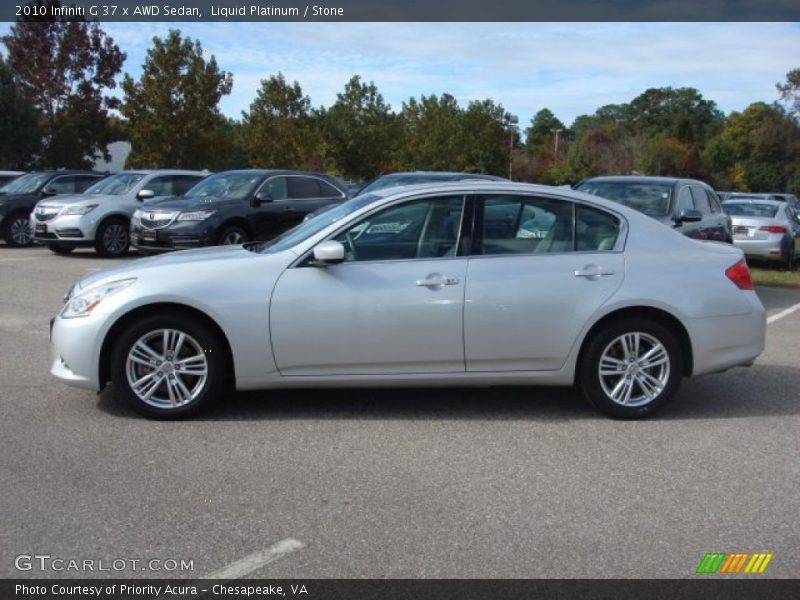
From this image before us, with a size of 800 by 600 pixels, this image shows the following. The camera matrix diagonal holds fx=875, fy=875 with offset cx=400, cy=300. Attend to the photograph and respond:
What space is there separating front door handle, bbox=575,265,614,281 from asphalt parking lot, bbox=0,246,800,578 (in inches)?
39.2

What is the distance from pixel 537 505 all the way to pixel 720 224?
28.4 feet

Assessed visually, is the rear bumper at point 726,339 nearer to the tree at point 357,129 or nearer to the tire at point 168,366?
the tire at point 168,366

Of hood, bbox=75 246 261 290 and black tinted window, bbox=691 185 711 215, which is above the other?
black tinted window, bbox=691 185 711 215

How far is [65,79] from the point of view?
36.7m

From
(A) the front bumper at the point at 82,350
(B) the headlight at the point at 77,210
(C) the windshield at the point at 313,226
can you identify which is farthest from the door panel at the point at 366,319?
(B) the headlight at the point at 77,210

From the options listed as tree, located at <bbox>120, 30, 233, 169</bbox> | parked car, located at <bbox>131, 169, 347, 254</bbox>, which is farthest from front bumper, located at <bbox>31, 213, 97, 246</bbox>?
tree, located at <bbox>120, 30, 233, 169</bbox>

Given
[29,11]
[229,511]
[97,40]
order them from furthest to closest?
[97,40]
[29,11]
[229,511]

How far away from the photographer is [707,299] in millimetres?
6031

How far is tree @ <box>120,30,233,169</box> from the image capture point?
33.6 meters

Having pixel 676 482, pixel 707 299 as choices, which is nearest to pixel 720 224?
pixel 707 299

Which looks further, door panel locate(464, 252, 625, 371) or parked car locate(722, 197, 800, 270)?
parked car locate(722, 197, 800, 270)

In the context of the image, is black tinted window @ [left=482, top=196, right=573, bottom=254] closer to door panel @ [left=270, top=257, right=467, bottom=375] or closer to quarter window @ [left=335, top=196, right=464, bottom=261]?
quarter window @ [left=335, top=196, right=464, bottom=261]

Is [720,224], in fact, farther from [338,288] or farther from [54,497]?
[54,497]
